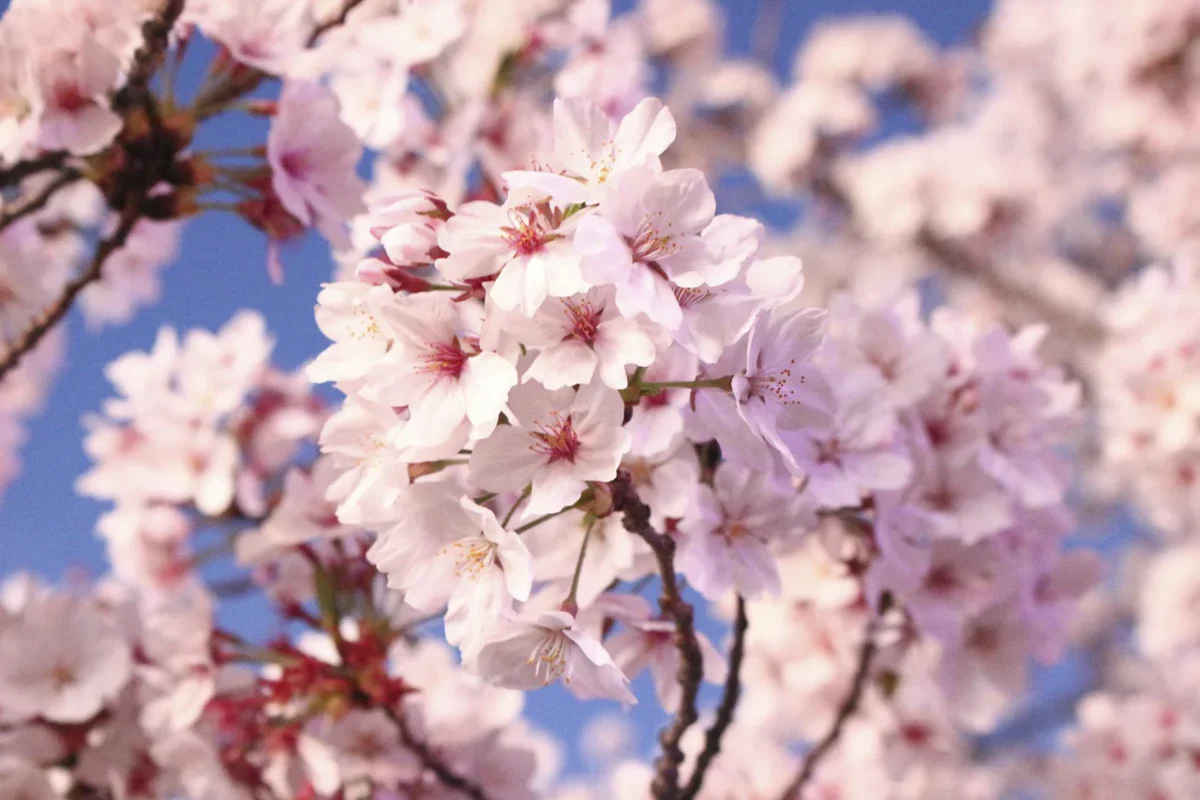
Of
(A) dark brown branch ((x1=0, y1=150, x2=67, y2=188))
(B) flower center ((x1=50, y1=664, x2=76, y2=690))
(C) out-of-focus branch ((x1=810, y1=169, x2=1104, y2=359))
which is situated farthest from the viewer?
(C) out-of-focus branch ((x1=810, y1=169, x2=1104, y2=359))

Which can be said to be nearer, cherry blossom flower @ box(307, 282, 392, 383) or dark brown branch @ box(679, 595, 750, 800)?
cherry blossom flower @ box(307, 282, 392, 383)

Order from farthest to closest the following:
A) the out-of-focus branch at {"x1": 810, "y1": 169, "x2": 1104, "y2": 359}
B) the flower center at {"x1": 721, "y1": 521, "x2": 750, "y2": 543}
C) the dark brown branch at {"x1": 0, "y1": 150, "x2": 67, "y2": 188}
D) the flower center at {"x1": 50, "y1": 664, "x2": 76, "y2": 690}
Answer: the out-of-focus branch at {"x1": 810, "y1": 169, "x2": 1104, "y2": 359}
the flower center at {"x1": 50, "y1": 664, "x2": 76, "y2": 690}
the dark brown branch at {"x1": 0, "y1": 150, "x2": 67, "y2": 188}
the flower center at {"x1": 721, "y1": 521, "x2": 750, "y2": 543}

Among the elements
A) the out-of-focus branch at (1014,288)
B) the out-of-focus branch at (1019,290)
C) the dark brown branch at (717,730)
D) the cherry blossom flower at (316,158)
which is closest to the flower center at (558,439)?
the dark brown branch at (717,730)

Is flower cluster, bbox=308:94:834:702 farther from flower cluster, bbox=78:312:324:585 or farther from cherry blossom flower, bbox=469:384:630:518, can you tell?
flower cluster, bbox=78:312:324:585

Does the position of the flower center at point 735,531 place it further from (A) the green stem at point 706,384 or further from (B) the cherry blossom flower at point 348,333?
(B) the cherry blossom flower at point 348,333

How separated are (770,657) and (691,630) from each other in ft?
2.62

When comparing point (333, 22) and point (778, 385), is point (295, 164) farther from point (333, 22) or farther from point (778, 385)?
point (778, 385)

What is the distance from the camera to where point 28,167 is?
3.83 ft

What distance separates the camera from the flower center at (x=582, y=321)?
73 cm

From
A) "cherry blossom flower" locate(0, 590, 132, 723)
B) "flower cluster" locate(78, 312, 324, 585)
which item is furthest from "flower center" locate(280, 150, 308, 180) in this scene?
"cherry blossom flower" locate(0, 590, 132, 723)

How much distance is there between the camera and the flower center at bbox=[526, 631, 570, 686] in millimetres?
739

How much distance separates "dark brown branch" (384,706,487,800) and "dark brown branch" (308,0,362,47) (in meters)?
0.85

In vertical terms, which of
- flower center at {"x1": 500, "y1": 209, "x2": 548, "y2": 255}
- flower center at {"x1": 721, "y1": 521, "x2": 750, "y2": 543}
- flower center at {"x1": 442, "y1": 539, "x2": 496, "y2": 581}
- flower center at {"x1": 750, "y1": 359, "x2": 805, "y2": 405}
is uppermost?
flower center at {"x1": 500, "y1": 209, "x2": 548, "y2": 255}

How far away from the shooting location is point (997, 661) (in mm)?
1379
